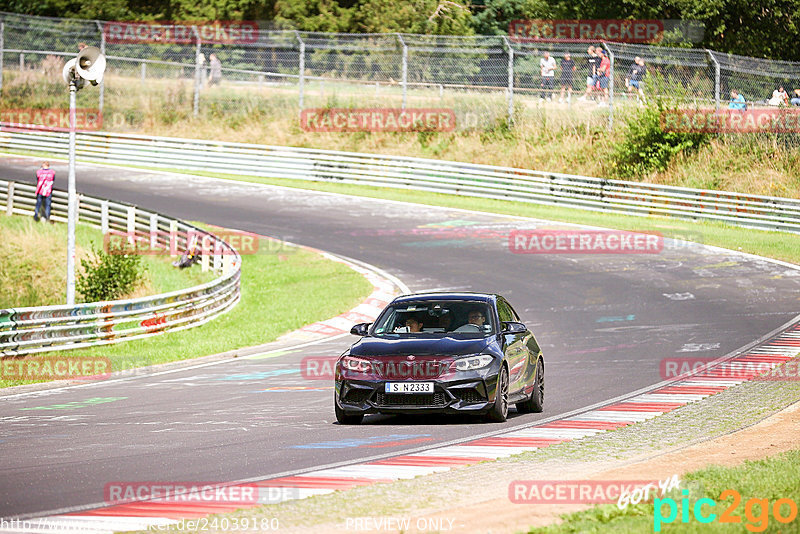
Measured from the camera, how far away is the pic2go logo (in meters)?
6.65

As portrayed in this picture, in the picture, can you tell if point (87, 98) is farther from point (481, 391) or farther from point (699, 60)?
point (481, 391)

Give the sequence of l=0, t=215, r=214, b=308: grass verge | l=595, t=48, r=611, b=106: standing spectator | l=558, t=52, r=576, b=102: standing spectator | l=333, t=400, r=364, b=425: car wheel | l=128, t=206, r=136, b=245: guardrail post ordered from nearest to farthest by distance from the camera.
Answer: l=333, t=400, r=364, b=425: car wheel < l=0, t=215, r=214, b=308: grass verge < l=128, t=206, r=136, b=245: guardrail post < l=595, t=48, r=611, b=106: standing spectator < l=558, t=52, r=576, b=102: standing spectator

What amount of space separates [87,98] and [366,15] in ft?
54.9

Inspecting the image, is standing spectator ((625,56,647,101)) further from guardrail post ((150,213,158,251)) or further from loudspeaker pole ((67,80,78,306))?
loudspeaker pole ((67,80,78,306))

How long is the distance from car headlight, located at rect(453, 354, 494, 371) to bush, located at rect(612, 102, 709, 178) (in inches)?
1102

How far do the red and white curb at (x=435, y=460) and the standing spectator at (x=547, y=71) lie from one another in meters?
23.2

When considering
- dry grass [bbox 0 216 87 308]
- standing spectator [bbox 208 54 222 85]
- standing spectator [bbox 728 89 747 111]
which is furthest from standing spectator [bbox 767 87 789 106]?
dry grass [bbox 0 216 87 308]

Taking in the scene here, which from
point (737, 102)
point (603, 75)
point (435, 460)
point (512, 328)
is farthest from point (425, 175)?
point (435, 460)

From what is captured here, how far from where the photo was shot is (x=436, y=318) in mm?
12664

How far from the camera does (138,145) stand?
4500 cm

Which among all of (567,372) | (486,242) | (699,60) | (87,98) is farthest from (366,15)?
(567,372)

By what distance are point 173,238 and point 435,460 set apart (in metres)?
21.1

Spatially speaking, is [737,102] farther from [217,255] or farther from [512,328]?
[512,328]

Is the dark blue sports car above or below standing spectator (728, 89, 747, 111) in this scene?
below
